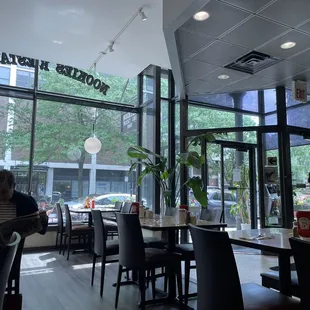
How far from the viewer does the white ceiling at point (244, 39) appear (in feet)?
9.74

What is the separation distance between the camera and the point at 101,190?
6758mm

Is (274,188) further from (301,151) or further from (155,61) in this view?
(155,61)

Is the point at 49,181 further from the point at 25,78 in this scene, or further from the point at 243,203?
the point at 243,203

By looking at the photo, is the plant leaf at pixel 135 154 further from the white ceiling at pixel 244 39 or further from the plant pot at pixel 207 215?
the plant pot at pixel 207 215

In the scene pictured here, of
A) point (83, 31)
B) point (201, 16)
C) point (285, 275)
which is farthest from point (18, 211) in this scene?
point (83, 31)

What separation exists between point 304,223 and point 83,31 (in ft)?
13.2

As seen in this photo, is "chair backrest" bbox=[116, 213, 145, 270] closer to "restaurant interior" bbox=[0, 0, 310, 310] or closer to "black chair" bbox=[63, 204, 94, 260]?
"restaurant interior" bbox=[0, 0, 310, 310]

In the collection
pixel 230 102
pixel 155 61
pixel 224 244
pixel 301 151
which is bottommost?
pixel 224 244

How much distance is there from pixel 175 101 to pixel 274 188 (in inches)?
112

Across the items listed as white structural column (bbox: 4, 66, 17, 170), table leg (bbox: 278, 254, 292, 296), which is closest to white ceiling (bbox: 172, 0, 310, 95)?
table leg (bbox: 278, 254, 292, 296)

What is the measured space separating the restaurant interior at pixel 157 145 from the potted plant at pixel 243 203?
23mm

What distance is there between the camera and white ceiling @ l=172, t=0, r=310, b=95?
9.74 feet

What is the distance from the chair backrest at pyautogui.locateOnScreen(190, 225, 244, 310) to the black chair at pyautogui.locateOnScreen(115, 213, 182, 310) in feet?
3.55

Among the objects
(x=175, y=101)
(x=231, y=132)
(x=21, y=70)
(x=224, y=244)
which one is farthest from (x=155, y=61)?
(x=224, y=244)
